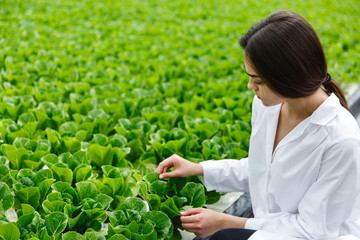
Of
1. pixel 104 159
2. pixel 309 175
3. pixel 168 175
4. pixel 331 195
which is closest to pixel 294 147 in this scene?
pixel 309 175

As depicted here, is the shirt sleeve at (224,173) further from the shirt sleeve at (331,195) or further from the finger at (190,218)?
the shirt sleeve at (331,195)

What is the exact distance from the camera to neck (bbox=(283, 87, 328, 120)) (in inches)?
71.1

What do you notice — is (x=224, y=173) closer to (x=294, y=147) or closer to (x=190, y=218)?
(x=190, y=218)

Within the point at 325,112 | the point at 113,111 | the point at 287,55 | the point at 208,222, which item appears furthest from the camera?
the point at 113,111

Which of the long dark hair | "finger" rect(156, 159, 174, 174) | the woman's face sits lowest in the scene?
"finger" rect(156, 159, 174, 174)

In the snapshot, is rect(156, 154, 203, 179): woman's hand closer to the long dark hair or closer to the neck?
the neck

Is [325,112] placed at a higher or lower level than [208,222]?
higher

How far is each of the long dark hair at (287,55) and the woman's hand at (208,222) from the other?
632mm

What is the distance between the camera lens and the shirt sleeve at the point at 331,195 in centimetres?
162

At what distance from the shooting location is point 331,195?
5.43ft

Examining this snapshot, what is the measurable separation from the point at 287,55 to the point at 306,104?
0.31 m

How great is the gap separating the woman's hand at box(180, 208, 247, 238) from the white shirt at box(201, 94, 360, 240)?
7 centimetres

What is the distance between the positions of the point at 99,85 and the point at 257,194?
2.30m

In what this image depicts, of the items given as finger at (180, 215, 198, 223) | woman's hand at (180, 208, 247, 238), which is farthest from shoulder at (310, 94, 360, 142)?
finger at (180, 215, 198, 223)
